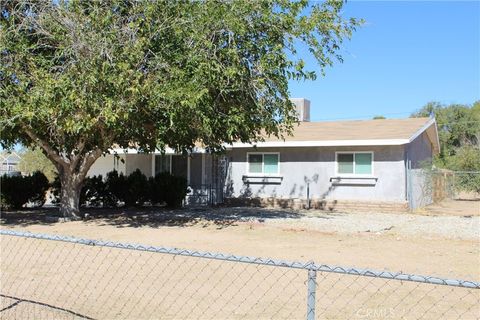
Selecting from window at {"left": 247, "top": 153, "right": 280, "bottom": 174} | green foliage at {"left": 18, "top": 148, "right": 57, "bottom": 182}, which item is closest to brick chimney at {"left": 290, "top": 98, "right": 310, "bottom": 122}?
window at {"left": 247, "top": 153, "right": 280, "bottom": 174}

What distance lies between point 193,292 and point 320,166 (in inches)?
611

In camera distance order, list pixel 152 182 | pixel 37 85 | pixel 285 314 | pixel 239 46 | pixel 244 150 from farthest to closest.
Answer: pixel 244 150, pixel 152 182, pixel 239 46, pixel 37 85, pixel 285 314

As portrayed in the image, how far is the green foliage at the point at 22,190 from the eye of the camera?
Answer: 19578 millimetres

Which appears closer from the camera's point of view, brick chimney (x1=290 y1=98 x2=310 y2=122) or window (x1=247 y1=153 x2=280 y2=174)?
window (x1=247 y1=153 x2=280 y2=174)

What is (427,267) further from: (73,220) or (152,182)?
(152,182)

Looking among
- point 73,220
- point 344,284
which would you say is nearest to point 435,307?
point 344,284

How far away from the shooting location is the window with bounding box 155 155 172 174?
25.3 meters

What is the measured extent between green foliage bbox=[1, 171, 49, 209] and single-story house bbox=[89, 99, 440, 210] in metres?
3.72

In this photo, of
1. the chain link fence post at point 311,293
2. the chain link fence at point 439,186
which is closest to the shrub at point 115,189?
the chain link fence at point 439,186

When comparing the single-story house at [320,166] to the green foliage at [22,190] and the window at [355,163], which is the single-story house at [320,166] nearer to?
the window at [355,163]

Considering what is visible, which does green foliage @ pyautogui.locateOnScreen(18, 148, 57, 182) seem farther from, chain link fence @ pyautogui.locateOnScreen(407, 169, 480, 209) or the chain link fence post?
the chain link fence post

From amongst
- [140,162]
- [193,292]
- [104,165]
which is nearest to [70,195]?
[140,162]

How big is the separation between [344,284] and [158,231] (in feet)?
24.2

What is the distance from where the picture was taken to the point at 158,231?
13719mm
